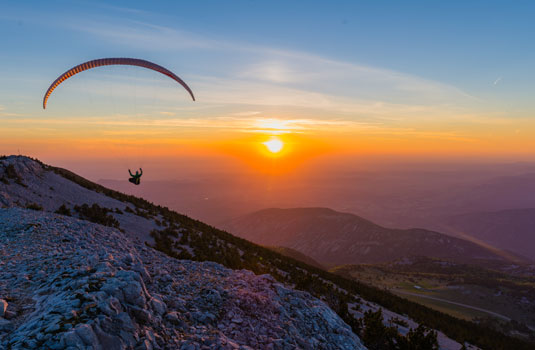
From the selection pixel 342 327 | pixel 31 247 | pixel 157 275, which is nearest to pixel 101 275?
pixel 157 275

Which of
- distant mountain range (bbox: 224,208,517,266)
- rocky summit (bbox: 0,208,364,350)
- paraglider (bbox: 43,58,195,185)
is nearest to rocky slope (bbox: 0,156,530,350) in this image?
rocky summit (bbox: 0,208,364,350)

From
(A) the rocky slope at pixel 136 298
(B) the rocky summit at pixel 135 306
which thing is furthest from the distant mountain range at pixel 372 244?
(B) the rocky summit at pixel 135 306

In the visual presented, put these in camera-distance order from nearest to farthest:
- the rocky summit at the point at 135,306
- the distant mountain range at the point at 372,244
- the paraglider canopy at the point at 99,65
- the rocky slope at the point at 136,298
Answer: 1. the rocky summit at the point at 135,306
2. the rocky slope at the point at 136,298
3. the paraglider canopy at the point at 99,65
4. the distant mountain range at the point at 372,244

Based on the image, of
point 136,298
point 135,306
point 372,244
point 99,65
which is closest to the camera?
point 135,306

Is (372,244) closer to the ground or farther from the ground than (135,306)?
closer to the ground

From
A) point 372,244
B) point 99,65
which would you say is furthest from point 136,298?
point 372,244

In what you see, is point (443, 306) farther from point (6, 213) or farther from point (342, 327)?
point (6, 213)

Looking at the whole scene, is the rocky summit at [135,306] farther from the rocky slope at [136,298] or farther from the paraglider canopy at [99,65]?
the paraglider canopy at [99,65]

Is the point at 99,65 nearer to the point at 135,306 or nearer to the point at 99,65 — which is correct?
the point at 99,65
